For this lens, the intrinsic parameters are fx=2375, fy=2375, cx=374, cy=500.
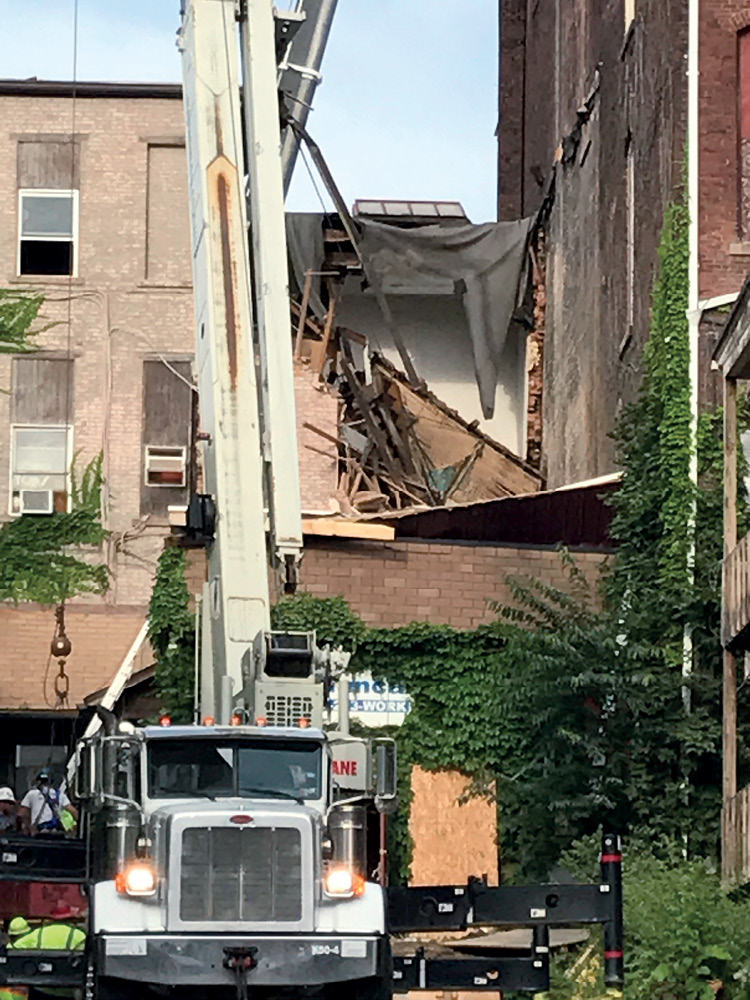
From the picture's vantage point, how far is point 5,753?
37156 millimetres

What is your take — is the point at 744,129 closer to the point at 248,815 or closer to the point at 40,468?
the point at 40,468

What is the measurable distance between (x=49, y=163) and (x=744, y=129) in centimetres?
1247

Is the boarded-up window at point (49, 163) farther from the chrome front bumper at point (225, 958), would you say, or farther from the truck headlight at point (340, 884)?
the chrome front bumper at point (225, 958)

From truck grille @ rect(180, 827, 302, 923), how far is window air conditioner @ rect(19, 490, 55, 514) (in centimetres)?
1939

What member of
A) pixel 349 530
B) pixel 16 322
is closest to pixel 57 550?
pixel 16 322

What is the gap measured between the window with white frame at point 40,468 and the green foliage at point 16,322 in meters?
2.51

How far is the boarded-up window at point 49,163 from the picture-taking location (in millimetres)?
37719

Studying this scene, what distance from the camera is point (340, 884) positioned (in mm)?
17828

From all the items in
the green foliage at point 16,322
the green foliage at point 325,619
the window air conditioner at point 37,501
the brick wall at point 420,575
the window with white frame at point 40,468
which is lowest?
the green foliage at point 325,619

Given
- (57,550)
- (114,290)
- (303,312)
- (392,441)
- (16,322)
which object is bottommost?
(57,550)

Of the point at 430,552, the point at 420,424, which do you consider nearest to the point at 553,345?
the point at 420,424

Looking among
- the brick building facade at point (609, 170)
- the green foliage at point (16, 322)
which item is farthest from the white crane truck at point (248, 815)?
the green foliage at point (16, 322)

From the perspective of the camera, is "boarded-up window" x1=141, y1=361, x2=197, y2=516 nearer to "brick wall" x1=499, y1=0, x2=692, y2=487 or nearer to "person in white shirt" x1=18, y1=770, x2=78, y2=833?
"brick wall" x1=499, y1=0, x2=692, y2=487

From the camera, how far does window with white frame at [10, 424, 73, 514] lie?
3669 centimetres
